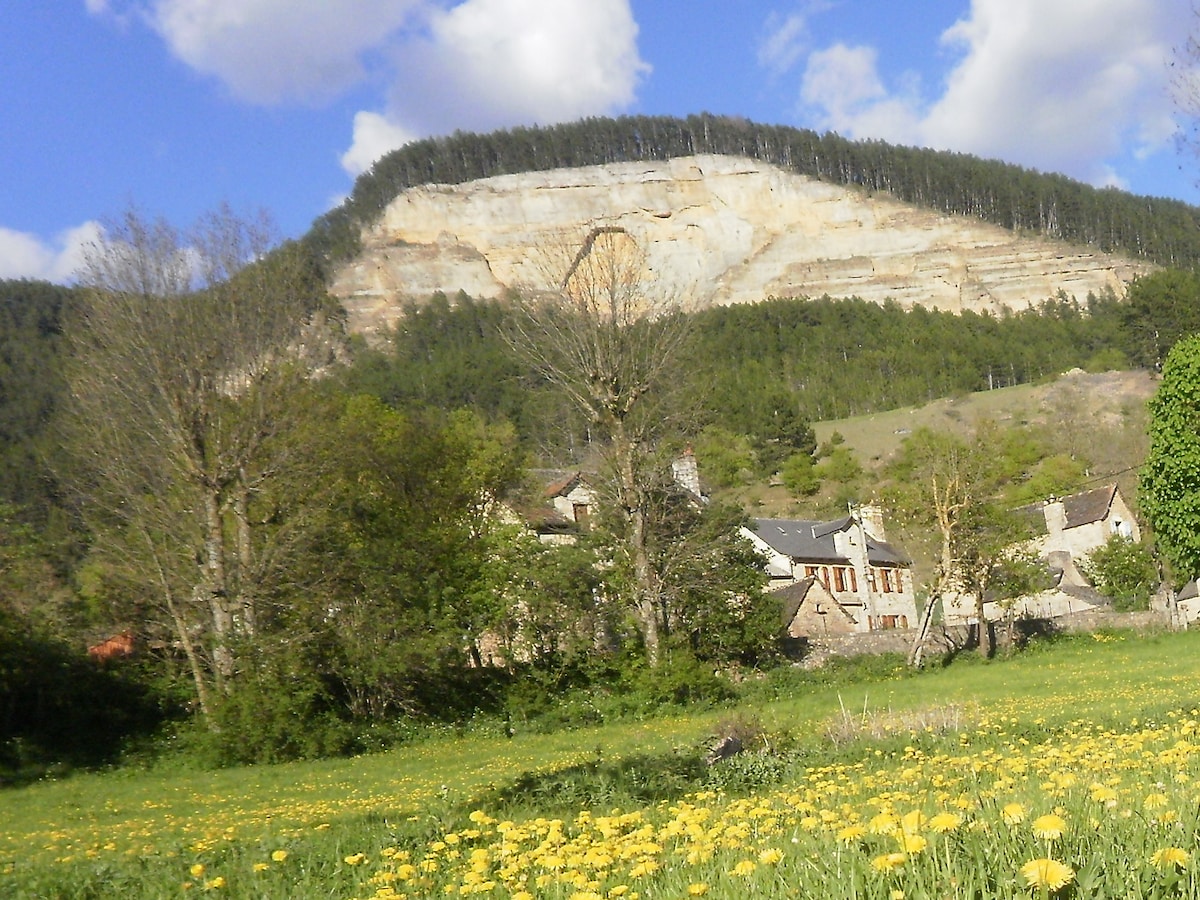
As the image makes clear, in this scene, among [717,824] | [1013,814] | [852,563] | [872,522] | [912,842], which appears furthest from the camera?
[872,522]

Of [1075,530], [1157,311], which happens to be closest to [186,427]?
[1075,530]

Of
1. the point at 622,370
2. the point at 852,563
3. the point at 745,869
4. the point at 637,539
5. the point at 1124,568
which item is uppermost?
the point at 622,370

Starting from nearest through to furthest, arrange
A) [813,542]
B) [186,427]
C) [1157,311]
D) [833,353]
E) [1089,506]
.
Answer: [186,427] → [813,542] → [1089,506] → [1157,311] → [833,353]

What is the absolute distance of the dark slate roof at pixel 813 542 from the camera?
191 feet

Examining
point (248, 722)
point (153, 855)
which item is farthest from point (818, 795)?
point (248, 722)

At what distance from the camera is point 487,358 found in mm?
110438

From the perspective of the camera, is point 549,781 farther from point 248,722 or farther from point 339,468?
point 339,468

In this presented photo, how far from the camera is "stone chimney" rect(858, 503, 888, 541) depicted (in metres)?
61.2

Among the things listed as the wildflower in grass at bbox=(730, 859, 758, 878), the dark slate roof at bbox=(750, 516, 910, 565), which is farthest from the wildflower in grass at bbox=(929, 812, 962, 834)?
the dark slate roof at bbox=(750, 516, 910, 565)

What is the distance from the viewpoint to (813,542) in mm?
59781

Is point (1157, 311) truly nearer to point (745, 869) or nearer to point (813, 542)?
point (813, 542)

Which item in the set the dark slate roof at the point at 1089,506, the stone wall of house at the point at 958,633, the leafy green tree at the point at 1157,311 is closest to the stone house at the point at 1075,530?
the dark slate roof at the point at 1089,506

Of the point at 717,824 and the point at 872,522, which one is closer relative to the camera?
the point at 717,824

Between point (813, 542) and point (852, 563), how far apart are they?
8.47 ft
